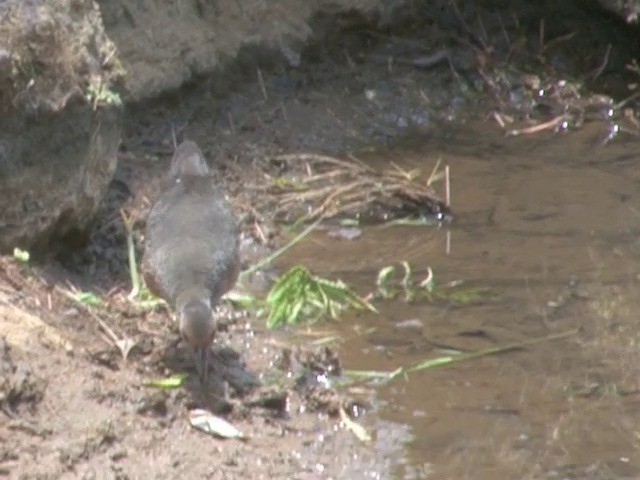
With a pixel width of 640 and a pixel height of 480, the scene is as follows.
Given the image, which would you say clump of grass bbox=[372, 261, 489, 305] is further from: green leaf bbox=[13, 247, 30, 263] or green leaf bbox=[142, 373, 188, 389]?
green leaf bbox=[13, 247, 30, 263]

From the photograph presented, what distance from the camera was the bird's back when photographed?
601 cm

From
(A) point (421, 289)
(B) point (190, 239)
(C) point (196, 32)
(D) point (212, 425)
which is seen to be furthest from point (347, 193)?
(D) point (212, 425)

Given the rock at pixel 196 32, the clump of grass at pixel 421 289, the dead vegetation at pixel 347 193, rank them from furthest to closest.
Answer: the rock at pixel 196 32
the dead vegetation at pixel 347 193
the clump of grass at pixel 421 289

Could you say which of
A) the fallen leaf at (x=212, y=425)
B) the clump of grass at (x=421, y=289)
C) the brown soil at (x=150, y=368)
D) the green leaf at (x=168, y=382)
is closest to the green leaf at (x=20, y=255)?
the brown soil at (x=150, y=368)

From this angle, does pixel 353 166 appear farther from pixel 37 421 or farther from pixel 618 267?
pixel 37 421

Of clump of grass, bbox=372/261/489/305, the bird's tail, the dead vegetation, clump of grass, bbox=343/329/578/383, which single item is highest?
the bird's tail

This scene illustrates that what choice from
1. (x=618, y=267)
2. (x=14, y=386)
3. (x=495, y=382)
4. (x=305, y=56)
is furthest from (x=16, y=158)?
(x=305, y=56)

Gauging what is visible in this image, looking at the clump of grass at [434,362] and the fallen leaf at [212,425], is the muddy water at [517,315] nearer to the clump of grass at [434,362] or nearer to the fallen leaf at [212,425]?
the clump of grass at [434,362]

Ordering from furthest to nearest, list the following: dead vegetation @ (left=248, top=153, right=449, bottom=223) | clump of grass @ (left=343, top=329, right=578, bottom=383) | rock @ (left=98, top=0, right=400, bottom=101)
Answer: rock @ (left=98, top=0, right=400, bottom=101)
dead vegetation @ (left=248, top=153, right=449, bottom=223)
clump of grass @ (left=343, top=329, right=578, bottom=383)

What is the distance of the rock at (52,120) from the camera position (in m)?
6.53

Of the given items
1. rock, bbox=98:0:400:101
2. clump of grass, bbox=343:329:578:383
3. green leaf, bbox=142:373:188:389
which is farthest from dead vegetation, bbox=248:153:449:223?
green leaf, bbox=142:373:188:389

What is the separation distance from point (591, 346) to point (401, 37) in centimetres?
395

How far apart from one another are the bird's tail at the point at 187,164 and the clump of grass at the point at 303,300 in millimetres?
Answer: 561

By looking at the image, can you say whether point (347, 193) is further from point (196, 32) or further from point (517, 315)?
point (517, 315)
